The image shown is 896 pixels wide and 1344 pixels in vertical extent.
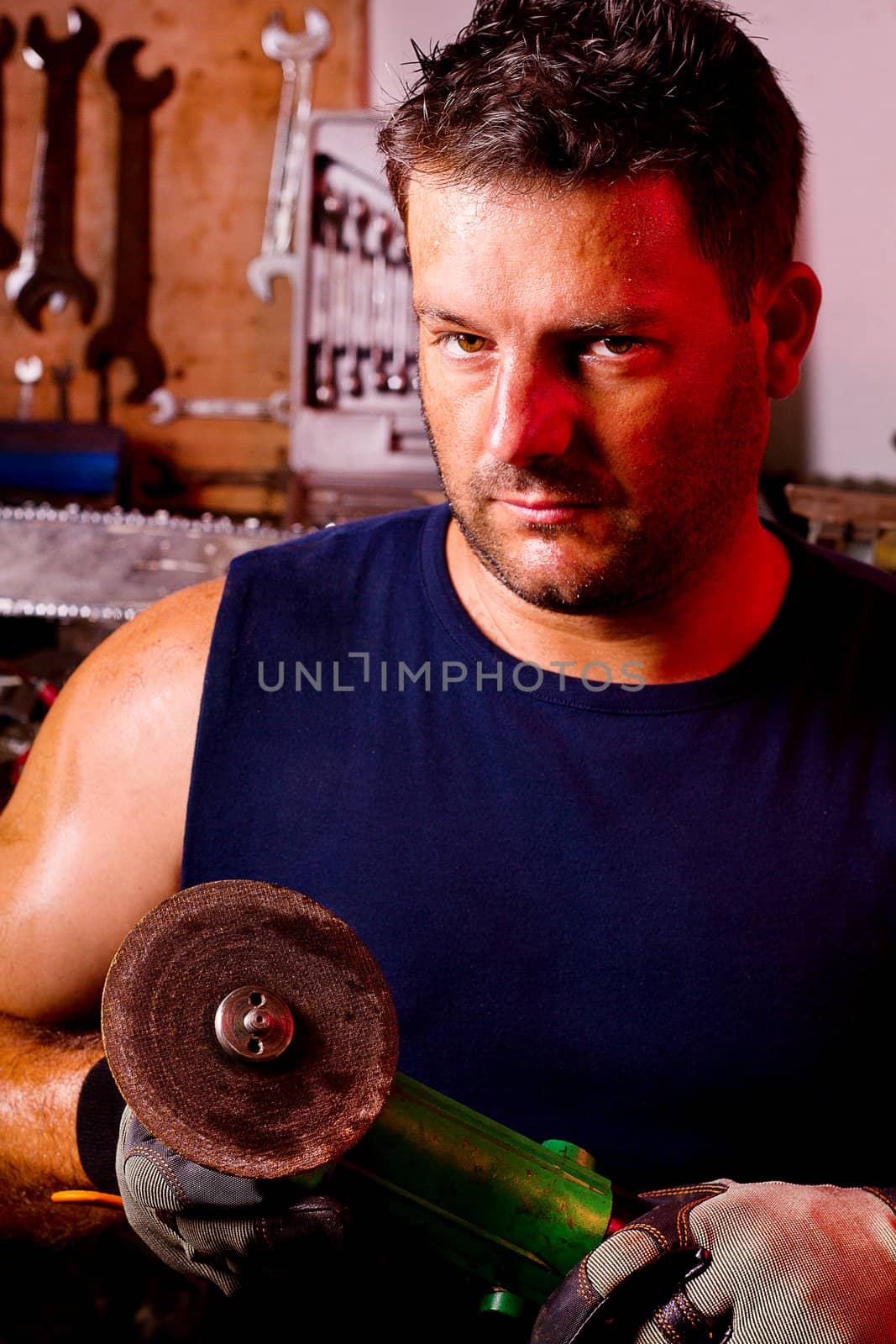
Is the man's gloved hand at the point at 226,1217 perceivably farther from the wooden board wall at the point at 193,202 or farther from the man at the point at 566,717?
the wooden board wall at the point at 193,202

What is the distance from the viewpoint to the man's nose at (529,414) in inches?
34.3

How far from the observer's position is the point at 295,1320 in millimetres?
926

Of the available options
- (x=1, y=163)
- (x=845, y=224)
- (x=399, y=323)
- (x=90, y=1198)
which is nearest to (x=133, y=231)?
(x=1, y=163)

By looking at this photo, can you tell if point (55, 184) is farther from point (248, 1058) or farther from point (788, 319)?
point (248, 1058)

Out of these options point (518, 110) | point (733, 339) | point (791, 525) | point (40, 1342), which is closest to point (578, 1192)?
point (733, 339)

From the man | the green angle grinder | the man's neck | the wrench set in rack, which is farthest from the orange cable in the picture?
the wrench set in rack

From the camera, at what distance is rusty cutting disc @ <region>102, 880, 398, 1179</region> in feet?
2.20

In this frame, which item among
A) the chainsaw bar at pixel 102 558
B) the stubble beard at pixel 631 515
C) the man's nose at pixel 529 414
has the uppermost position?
the man's nose at pixel 529 414

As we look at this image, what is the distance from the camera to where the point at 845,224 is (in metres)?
2.42

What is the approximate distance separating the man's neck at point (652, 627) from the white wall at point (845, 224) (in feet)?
4.99

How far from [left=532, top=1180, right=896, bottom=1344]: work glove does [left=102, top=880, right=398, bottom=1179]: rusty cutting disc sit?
0.19 metres

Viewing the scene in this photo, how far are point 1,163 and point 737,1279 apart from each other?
10.2ft

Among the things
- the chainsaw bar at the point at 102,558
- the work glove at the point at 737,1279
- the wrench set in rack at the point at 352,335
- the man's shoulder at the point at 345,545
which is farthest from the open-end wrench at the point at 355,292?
the work glove at the point at 737,1279

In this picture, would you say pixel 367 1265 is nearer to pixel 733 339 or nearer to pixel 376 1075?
pixel 376 1075
